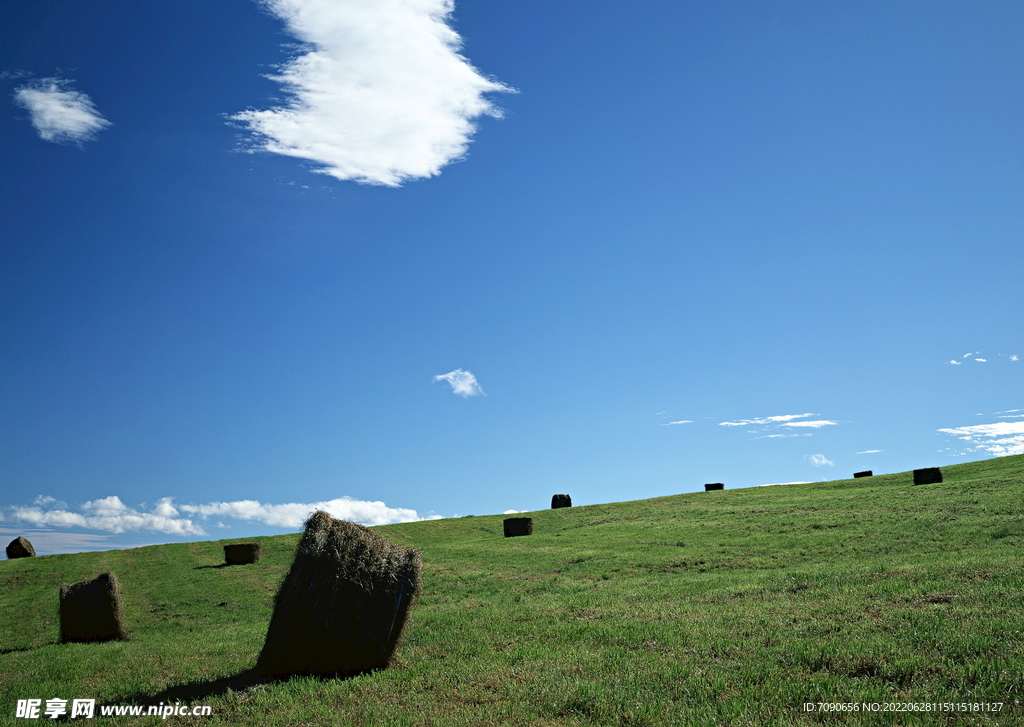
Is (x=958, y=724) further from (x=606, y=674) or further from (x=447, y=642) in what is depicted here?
(x=447, y=642)

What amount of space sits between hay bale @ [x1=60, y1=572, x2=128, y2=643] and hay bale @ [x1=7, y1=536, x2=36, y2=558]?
33577mm

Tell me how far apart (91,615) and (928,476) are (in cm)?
5006

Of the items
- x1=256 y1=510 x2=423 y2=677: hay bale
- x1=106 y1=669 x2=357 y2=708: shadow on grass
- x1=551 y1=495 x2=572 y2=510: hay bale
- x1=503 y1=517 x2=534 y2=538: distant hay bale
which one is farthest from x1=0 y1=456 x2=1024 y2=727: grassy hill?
x1=551 y1=495 x2=572 y2=510: hay bale

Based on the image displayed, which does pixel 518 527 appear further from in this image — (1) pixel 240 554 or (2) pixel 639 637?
(2) pixel 639 637

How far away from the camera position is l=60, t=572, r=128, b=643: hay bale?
19.5m

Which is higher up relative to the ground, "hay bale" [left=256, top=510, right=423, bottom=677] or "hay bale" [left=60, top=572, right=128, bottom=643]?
"hay bale" [left=256, top=510, right=423, bottom=677]

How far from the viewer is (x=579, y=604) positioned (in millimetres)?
17094

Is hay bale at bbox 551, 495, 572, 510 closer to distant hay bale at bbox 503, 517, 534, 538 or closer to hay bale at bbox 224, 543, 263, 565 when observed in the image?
distant hay bale at bbox 503, 517, 534, 538

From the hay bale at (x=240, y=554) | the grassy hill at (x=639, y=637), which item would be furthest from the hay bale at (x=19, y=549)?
the hay bale at (x=240, y=554)

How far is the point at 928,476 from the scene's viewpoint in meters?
47.1

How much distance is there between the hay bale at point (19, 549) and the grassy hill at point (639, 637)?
690 inches

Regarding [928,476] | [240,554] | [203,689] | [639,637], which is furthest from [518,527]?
[203,689]

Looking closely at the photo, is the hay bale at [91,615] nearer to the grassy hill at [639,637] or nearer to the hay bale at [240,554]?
the grassy hill at [639,637]

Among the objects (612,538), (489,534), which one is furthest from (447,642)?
(489,534)
